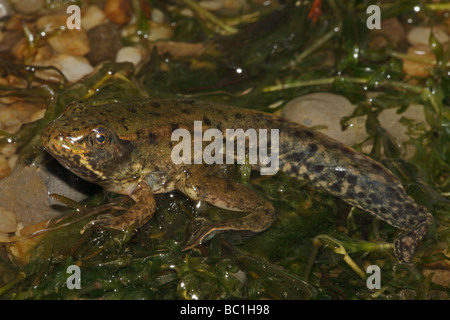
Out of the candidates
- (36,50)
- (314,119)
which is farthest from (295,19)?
(36,50)

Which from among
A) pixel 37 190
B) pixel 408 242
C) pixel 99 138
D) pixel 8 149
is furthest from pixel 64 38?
pixel 408 242

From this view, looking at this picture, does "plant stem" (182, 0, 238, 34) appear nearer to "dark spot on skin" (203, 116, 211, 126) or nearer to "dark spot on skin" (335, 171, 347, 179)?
"dark spot on skin" (203, 116, 211, 126)

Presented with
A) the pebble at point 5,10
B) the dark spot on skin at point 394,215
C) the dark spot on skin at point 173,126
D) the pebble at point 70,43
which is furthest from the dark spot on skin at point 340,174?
the pebble at point 5,10

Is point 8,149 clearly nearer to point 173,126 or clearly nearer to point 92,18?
point 173,126

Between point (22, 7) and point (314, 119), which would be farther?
point (22, 7)

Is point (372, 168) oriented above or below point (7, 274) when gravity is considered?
above

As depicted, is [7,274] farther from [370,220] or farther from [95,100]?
[370,220]
